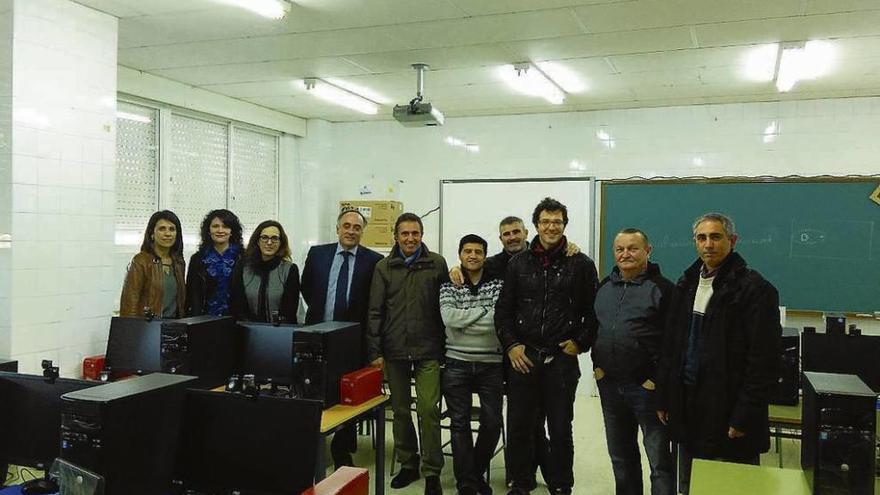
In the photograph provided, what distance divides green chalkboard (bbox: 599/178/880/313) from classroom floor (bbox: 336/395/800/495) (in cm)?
157

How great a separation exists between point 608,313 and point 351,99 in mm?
3729

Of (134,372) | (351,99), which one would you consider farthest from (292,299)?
(351,99)

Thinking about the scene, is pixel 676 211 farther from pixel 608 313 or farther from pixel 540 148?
pixel 608 313

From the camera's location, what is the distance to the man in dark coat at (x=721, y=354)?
258cm

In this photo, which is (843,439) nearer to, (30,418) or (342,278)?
(30,418)

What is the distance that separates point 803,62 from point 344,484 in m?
4.40

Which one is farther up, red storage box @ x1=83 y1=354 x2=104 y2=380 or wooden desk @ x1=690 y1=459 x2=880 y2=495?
red storage box @ x1=83 y1=354 x2=104 y2=380

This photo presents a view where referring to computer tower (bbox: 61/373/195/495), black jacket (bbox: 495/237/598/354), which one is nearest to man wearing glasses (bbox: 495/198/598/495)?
black jacket (bbox: 495/237/598/354)

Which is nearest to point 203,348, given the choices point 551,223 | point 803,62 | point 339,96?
point 551,223

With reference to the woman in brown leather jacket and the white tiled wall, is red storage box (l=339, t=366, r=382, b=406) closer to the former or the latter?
the woman in brown leather jacket

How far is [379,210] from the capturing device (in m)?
6.93

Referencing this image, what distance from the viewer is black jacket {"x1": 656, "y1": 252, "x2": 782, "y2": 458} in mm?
2578

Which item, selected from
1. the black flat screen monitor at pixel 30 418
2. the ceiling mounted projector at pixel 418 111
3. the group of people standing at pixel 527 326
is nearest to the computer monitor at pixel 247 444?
the black flat screen monitor at pixel 30 418

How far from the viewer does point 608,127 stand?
6.44 meters
